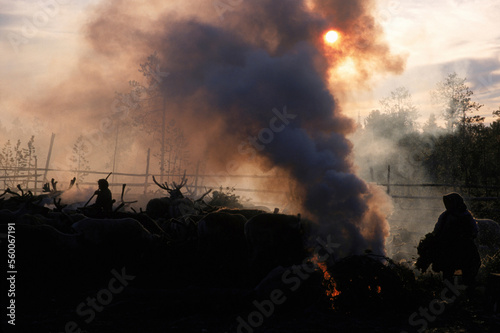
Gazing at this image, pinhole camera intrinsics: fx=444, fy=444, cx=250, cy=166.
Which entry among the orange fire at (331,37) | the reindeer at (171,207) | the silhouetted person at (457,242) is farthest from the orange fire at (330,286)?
the orange fire at (331,37)

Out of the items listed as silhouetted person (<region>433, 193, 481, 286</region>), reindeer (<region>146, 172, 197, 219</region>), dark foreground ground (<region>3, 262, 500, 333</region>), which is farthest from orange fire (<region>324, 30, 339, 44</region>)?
dark foreground ground (<region>3, 262, 500, 333</region>)

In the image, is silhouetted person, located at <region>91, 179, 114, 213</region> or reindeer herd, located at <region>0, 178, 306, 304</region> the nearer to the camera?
reindeer herd, located at <region>0, 178, 306, 304</region>

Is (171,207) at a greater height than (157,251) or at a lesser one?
greater

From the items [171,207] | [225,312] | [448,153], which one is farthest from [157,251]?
[448,153]

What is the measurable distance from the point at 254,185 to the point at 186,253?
537 inches

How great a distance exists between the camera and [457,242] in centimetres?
895

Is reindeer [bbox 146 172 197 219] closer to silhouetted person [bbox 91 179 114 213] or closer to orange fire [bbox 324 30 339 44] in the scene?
silhouetted person [bbox 91 179 114 213]

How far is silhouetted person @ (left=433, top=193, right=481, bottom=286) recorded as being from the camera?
882 centimetres

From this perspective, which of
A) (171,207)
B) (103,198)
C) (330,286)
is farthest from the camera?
(171,207)

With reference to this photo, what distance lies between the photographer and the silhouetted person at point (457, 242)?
8820 mm

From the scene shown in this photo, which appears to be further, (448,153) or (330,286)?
(448,153)

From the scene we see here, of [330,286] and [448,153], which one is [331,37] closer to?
[330,286]

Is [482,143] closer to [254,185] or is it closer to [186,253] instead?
[254,185]

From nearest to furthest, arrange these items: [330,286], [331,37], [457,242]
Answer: [330,286]
[457,242]
[331,37]
